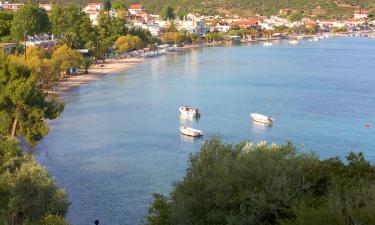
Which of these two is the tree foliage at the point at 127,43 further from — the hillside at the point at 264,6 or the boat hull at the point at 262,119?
the hillside at the point at 264,6

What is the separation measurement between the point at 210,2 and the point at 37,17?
318ft

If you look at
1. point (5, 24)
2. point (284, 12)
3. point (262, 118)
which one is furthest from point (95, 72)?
point (284, 12)

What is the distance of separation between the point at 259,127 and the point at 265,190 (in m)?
17.5

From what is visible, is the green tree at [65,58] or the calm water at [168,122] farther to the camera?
the green tree at [65,58]

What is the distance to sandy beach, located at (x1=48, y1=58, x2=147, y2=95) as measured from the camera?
3669 cm

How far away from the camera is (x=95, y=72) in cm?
4588

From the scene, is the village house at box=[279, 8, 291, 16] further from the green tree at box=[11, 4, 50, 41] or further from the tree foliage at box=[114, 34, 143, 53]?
the green tree at box=[11, 4, 50, 41]

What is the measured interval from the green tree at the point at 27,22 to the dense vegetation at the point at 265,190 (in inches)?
1553

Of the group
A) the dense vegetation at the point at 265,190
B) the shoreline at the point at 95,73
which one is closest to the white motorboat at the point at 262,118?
the shoreline at the point at 95,73

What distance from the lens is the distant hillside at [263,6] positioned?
452 ft

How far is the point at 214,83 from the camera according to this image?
4094 centimetres

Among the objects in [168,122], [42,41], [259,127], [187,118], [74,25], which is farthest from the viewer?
[74,25]

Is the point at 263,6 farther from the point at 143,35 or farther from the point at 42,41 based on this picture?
the point at 42,41

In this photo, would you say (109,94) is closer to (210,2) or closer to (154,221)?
(154,221)
